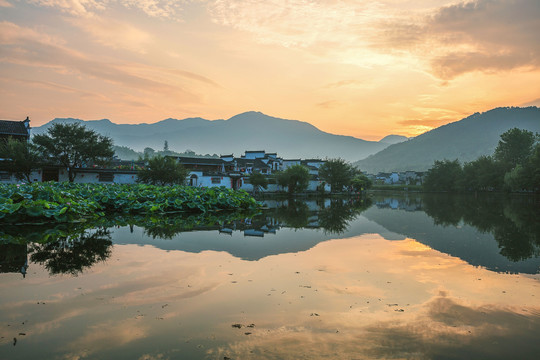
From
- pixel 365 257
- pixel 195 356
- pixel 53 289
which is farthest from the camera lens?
pixel 365 257

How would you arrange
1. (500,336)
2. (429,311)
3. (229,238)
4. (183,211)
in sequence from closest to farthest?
(500,336) → (429,311) → (229,238) → (183,211)

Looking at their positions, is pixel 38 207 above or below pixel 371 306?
above

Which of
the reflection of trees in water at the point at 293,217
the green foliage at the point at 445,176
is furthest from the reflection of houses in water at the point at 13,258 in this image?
the green foliage at the point at 445,176

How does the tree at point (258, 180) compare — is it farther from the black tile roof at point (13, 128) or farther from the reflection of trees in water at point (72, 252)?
the reflection of trees in water at point (72, 252)

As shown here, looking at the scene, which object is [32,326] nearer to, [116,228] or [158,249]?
[158,249]

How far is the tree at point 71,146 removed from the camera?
114 ft

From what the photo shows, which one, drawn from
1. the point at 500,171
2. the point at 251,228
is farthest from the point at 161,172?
the point at 500,171

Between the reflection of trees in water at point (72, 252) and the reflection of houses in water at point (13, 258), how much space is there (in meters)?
0.17

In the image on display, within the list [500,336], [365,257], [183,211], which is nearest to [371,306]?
[500,336]

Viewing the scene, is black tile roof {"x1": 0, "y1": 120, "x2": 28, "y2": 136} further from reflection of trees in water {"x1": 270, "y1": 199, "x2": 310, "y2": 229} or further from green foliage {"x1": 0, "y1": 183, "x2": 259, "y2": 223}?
reflection of trees in water {"x1": 270, "y1": 199, "x2": 310, "y2": 229}

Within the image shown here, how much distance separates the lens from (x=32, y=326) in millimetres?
4250

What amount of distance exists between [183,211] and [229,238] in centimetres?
868

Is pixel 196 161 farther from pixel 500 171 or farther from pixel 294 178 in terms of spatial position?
pixel 500 171

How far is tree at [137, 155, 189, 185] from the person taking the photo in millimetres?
36213
